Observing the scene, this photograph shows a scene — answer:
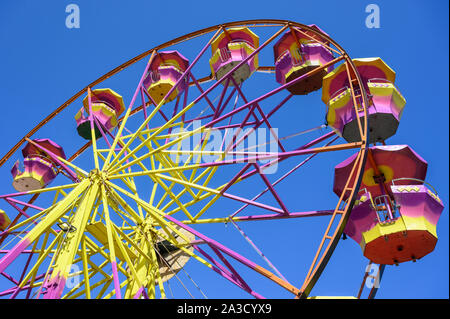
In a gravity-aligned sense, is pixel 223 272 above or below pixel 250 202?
below

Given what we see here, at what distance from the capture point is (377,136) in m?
9.81

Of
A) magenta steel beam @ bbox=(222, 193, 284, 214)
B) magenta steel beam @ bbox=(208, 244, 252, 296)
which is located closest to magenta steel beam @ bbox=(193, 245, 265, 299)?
magenta steel beam @ bbox=(208, 244, 252, 296)

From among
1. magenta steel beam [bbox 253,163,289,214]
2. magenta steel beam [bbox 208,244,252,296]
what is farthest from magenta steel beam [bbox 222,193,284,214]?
magenta steel beam [bbox 208,244,252,296]

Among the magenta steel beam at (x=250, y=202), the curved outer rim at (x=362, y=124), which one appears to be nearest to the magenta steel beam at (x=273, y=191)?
the magenta steel beam at (x=250, y=202)

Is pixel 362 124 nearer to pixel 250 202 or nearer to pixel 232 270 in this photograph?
pixel 250 202

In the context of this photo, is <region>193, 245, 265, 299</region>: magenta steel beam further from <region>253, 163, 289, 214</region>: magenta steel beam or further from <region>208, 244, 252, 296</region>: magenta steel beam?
<region>253, 163, 289, 214</region>: magenta steel beam

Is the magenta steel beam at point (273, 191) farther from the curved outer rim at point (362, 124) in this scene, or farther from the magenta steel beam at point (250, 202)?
the curved outer rim at point (362, 124)

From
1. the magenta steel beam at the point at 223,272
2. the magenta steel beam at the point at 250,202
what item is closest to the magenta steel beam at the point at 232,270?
the magenta steel beam at the point at 223,272

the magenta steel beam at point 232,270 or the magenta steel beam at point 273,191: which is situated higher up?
the magenta steel beam at point 273,191

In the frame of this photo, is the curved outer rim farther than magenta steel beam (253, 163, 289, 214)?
No

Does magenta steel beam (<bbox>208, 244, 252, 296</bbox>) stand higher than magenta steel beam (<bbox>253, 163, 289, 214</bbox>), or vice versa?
magenta steel beam (<bbox>253, 163, 289, 214</bbox>)

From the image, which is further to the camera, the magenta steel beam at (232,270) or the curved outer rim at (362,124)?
the magenta steel beam at (232,270)

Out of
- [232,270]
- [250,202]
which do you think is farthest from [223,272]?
[250,202]

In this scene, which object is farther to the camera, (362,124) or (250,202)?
(250,202)
